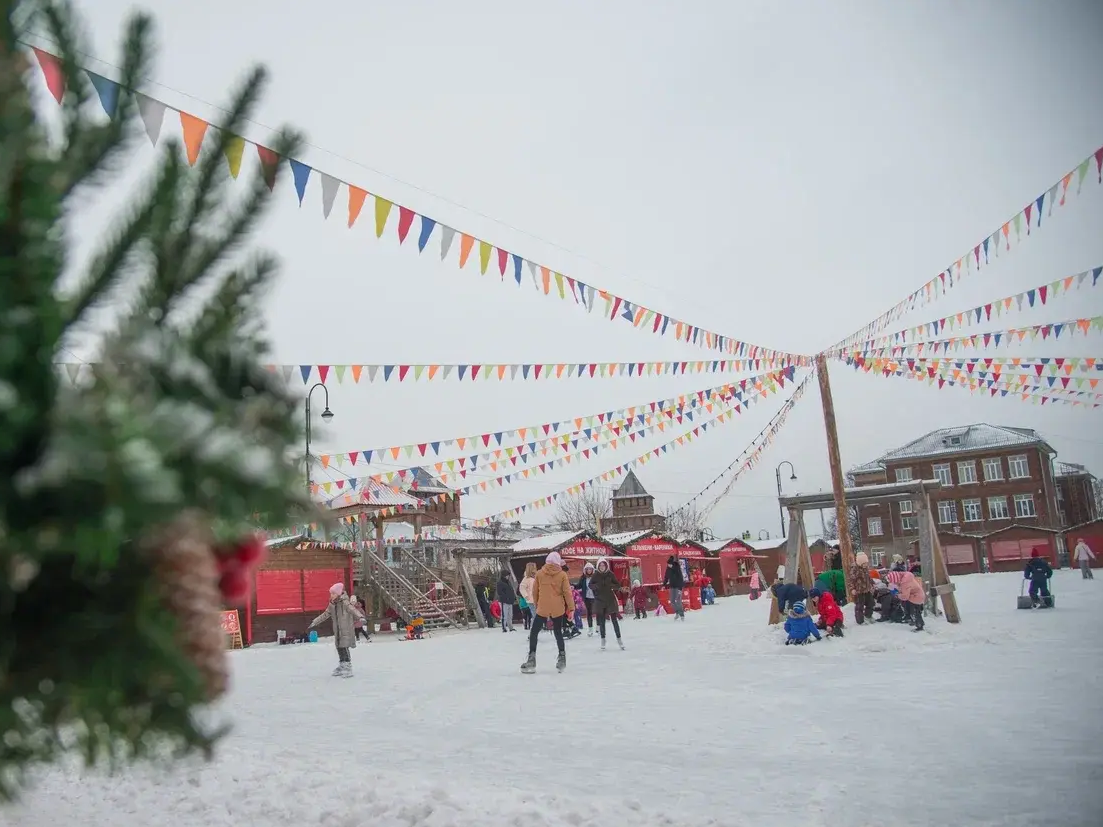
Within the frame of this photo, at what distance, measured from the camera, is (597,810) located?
14.6ft

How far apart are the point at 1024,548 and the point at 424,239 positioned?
4795cm

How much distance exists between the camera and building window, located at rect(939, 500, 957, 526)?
5675 cm

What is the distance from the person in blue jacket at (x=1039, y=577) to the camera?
15289 millimetres

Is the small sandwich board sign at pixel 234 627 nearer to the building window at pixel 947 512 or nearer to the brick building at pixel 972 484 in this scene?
the brick building at pixel 972 484

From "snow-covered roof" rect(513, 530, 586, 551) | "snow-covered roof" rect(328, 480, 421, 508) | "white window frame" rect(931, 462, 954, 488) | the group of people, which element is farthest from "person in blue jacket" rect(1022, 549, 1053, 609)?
"white window frame" rect(931, 462, 954, 488)

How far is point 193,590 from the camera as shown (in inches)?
37.8

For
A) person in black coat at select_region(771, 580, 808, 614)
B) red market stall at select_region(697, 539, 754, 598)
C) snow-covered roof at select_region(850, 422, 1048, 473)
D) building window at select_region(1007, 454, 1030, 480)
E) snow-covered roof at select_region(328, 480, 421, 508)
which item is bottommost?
red market stall at select_region(697, 539, 754, 598)

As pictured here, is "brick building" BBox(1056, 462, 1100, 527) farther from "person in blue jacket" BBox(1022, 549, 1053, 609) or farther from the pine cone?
the pine cone

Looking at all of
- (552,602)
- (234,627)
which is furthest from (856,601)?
(234,627)

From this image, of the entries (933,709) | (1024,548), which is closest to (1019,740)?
(933,709)

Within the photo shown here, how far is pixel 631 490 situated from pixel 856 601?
6120 centimetres

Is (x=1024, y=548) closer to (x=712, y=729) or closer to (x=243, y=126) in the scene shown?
(x=712, y=729)

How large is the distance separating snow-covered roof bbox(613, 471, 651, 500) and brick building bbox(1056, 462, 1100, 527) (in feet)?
111

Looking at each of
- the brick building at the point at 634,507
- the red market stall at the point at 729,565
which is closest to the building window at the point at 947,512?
the red market stall at the point at 729,565
